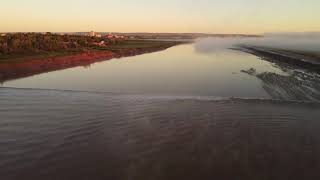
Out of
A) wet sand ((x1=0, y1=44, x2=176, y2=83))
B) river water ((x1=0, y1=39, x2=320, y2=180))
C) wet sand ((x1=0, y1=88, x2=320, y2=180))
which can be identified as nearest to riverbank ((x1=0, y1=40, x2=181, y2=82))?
wet sand ((x1=0, y1=44, x2=176, y2=83))

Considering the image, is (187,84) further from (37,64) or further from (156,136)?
(37,64)

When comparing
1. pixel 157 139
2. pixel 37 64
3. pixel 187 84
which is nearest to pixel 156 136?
pixel 157 139

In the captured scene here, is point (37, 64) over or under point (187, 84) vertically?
under

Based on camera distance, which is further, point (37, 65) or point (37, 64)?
point (37, 64)

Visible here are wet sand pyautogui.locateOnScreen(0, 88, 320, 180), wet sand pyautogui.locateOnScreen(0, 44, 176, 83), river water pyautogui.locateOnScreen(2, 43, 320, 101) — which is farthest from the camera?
wet sand pyautogui.locateOnScreen(0, 44, 176, 83)

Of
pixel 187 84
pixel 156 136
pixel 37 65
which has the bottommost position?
pixel 37 65

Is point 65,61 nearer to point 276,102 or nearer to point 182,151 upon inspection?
point 276,102

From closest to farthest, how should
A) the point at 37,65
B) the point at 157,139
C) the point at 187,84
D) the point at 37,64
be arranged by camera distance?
1. the point at 157,139
2. the point at 187,84
3. the point at 37,65
4. the point at 37,64

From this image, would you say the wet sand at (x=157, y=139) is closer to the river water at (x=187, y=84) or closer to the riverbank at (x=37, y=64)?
the river water at (x=187, y=84)

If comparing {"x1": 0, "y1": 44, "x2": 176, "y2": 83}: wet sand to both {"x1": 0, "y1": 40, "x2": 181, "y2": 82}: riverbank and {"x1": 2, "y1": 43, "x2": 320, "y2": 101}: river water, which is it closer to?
{"x1": 0, "y1": 40, "x2": 181, "y2": 82}: riverbank
